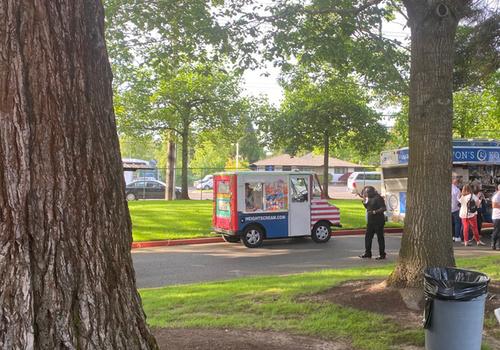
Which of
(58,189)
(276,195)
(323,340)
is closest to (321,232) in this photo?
(276,195)

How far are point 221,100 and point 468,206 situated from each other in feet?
65.9

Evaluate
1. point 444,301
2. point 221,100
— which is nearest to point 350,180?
point 221,100

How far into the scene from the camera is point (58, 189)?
2775mm

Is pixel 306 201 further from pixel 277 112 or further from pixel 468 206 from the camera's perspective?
pixel 277 112

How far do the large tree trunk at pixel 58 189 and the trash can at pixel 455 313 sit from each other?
2.81m

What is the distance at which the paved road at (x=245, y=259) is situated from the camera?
930 cm

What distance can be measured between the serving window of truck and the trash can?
10.1 metres

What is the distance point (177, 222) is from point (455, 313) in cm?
1327

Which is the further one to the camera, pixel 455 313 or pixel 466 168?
pixel 466 168

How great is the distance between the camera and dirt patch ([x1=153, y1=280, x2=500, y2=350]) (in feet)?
14.4

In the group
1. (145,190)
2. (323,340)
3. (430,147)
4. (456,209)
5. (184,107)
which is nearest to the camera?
(323,340)

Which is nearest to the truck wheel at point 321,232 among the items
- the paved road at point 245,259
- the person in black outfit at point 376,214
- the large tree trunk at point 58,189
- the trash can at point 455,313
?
the paved road at point 245,259

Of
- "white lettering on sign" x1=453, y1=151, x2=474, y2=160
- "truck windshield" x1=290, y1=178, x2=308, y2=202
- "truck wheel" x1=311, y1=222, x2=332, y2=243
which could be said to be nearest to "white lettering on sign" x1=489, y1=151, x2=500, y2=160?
"white lettering on sign" x1=453, y1=151, x2=474, y2=160

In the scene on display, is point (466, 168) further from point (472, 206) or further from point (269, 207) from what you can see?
point (269, 207)
